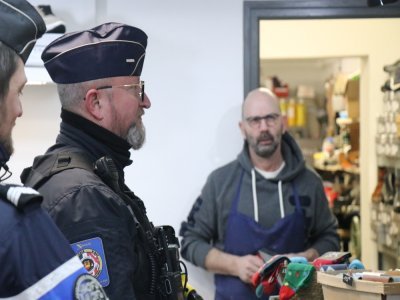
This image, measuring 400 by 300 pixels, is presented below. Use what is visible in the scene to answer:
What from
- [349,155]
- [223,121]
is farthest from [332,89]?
[223,121]

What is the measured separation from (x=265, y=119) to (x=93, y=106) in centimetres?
191

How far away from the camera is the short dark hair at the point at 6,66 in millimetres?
1323

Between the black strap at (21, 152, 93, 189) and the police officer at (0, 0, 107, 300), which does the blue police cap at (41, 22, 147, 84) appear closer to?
the black strap at (21, 152, 93, 189)

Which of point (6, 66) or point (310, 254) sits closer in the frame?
point (6, 66)

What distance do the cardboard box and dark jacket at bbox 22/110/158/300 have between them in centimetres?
60

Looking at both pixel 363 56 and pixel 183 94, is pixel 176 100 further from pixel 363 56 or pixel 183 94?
pixel 363 56

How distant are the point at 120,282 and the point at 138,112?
69 centimetres

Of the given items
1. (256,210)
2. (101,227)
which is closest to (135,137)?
(101,227)

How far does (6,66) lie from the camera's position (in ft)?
4.38

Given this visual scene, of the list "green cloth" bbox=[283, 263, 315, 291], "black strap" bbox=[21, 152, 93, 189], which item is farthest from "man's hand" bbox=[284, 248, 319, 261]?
"black strap" bbox=[21, 152, 93, 189]

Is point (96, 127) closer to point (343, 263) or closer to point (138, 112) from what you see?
point (138, 112)

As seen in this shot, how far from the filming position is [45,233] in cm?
130

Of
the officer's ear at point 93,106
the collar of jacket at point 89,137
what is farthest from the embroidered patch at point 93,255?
the officer's ear at point 93,106

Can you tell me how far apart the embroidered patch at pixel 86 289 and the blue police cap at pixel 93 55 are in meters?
1.15
